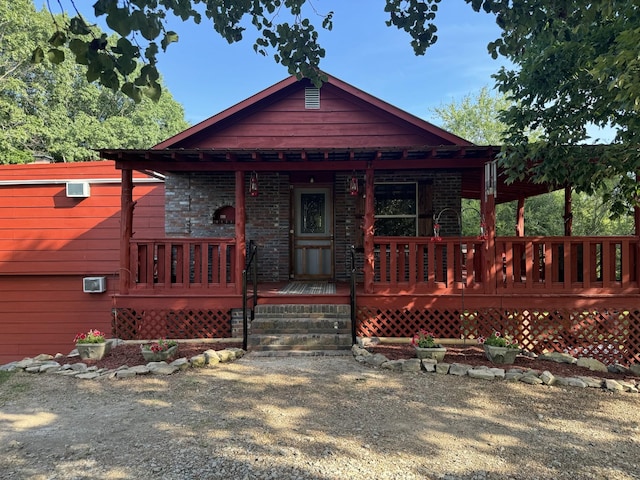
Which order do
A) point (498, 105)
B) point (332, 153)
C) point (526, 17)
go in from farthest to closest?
point (498, 105), point (332, 153), point (526, 17)

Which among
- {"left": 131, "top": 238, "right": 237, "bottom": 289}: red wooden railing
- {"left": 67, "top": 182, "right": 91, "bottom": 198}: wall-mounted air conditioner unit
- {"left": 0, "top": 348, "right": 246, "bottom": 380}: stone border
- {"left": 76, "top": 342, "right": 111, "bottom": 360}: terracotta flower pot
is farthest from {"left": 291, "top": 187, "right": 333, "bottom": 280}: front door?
{"left": 67, "top": 182, "right": 91, "bottom": 198}: wall-mounted air conditioner unit

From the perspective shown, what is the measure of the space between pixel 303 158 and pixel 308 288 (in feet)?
8.39

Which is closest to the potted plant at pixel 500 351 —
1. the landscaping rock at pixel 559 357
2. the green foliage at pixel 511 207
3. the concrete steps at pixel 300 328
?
the landscaping rock at pixel 559 357

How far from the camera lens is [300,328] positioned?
6117 mm

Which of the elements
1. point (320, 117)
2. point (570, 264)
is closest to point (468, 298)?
point (570, 264)

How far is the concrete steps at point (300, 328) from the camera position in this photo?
19.4ft

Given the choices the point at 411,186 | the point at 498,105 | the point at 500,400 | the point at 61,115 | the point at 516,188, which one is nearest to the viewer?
the point at 500,400

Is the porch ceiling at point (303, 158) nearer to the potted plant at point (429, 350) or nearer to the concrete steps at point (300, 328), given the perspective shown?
the concrete steps at point (300, 328)

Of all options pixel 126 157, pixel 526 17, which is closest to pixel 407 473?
pixel 526 17

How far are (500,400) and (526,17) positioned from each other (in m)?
3.71

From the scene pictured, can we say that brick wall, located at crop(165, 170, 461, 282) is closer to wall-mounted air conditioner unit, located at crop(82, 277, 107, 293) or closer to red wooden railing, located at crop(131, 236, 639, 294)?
red wooden railing, located at crop(131, 236, 639, 294)

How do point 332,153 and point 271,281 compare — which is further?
point 271,281

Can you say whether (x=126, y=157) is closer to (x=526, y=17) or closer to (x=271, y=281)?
(x=271, y=281)

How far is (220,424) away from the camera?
3.53 metres
